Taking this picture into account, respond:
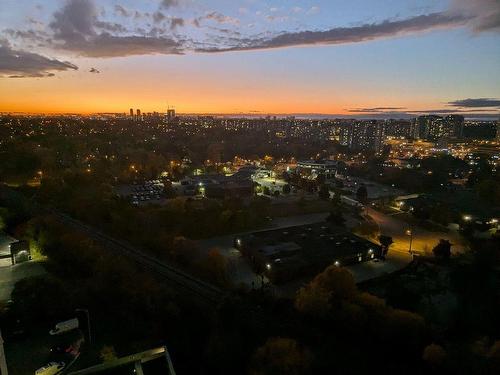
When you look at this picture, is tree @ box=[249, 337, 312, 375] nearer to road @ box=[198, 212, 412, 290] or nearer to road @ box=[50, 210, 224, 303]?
road @ box=[50, 210, 224, 303]

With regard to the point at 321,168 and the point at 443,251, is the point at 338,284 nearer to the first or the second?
the point at 443,251

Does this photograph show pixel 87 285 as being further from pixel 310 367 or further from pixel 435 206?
pixel 435 206

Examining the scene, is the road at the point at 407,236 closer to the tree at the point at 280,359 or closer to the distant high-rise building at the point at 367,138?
the tree at the point at 280,359

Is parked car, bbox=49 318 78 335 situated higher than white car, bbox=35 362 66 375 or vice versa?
parked car, bbox=49 318 78 335

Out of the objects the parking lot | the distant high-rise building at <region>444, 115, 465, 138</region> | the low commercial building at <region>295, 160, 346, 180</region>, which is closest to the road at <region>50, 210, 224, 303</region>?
the parking lot

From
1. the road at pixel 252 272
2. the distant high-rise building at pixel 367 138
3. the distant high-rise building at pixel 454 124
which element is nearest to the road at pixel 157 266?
the road at pixel 252 272

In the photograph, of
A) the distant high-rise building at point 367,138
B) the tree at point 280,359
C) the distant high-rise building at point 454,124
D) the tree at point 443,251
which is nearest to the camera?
A: the tree at point 280,359
